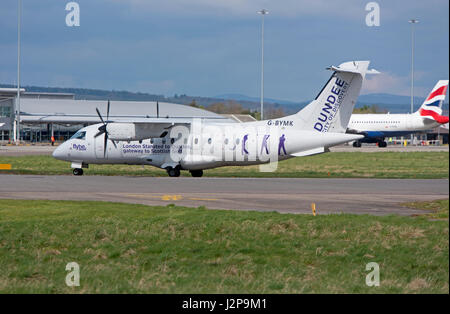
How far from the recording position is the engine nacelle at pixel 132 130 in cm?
3881

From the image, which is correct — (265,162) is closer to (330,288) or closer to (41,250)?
(41,250)

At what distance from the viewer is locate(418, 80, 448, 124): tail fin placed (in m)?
67.5

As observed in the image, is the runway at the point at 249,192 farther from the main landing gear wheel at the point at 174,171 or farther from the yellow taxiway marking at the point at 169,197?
the main landing gear wheel at the point at 174,171

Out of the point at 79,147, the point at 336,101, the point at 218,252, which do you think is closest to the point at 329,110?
the point at 336,101

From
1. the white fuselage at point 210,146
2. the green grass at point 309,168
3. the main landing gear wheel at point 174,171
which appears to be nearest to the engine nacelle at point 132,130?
the white fuselage at point 210,146

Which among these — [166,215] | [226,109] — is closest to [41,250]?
[166,215]

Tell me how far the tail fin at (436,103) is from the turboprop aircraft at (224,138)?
1343 inches

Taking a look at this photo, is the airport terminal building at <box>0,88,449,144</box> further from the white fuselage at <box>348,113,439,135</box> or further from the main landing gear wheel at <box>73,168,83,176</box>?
the main landing gear wheel at <box>73,168,83,176</box>

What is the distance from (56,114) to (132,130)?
79567 mm

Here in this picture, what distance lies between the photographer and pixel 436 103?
71.2 meters

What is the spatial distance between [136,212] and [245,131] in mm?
16918

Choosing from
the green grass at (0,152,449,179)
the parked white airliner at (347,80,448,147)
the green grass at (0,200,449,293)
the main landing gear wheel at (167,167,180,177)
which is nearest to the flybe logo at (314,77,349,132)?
the green grass at (0,152,449,179)

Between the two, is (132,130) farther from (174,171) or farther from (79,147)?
(79,147)

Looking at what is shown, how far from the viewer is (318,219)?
63.8 ft
